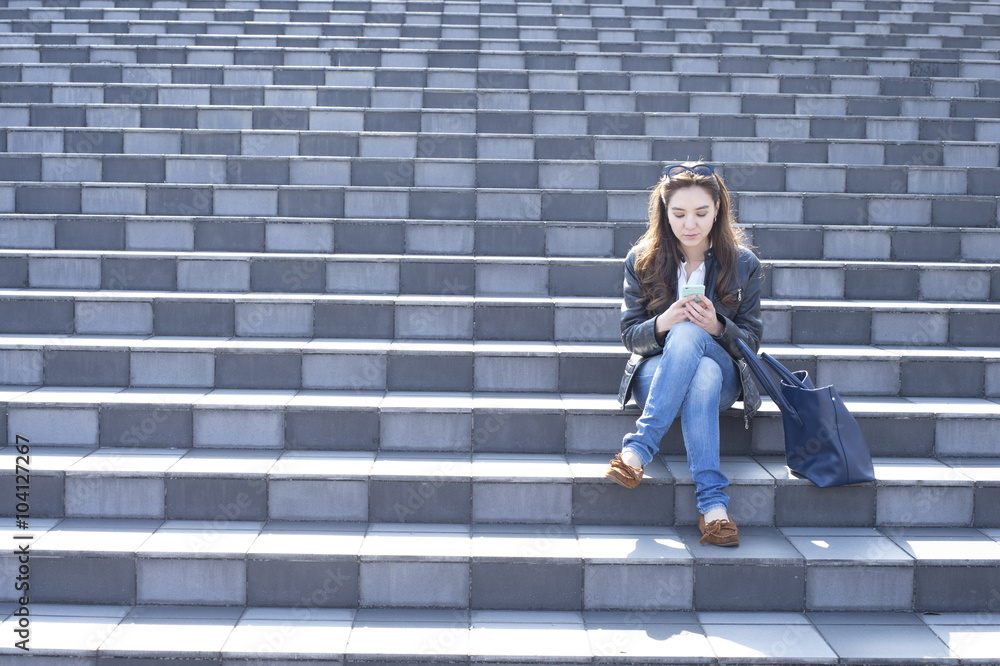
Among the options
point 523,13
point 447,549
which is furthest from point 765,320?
point 523,13

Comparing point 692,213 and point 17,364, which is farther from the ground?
point 692,213

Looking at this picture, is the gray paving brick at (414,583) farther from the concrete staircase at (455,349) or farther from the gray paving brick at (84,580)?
the gray paving brick at (84,580)

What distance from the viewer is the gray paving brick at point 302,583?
8.98 ft

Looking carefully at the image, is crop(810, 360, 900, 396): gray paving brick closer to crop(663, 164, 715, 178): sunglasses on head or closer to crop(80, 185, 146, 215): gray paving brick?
crop(663, 164, 715, 178): sunglasses on head

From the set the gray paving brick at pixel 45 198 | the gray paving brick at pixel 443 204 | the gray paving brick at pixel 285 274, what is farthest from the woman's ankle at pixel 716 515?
the gray paving brick at pixel 45 198

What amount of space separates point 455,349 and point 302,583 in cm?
131

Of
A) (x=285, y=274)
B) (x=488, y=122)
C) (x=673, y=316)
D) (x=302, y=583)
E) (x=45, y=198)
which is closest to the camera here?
(x=302, y=583)

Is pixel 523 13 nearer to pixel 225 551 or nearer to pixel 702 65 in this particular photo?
pixel 702 65

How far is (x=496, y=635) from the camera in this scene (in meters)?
2.58

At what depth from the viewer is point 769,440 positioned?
325cm

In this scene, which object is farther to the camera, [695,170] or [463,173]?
[463,173]

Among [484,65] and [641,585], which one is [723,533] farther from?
[484,65]

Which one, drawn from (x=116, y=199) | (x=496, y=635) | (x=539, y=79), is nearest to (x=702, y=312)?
(x=496, y=635)

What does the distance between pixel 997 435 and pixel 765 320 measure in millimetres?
1124
